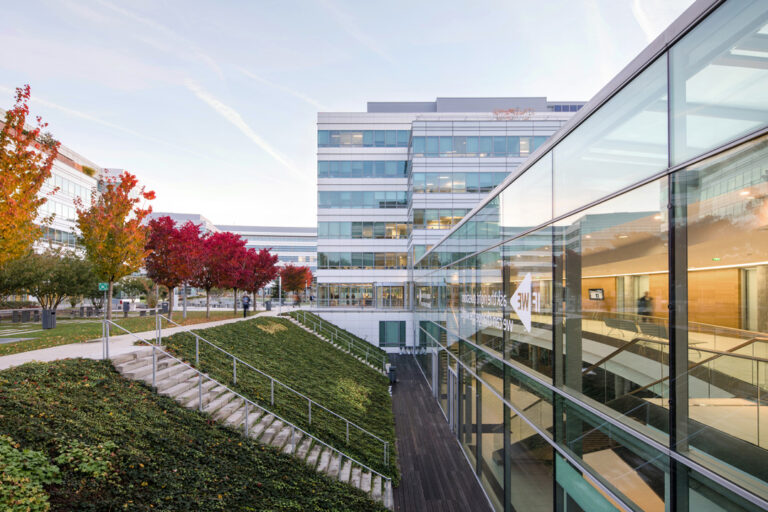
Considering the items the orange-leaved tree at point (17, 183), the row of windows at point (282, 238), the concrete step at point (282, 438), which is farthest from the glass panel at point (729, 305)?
the row of windows at point (282, 238)

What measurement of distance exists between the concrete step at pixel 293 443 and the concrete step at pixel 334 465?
103cm

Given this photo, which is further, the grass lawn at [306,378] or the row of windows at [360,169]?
the row of windows at [360,169]

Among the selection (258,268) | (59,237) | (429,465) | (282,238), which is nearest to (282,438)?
(429,465)

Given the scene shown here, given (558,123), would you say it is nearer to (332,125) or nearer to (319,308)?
(332,125)

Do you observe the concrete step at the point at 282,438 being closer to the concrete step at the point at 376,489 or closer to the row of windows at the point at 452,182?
the concrete step at the point at 376,489

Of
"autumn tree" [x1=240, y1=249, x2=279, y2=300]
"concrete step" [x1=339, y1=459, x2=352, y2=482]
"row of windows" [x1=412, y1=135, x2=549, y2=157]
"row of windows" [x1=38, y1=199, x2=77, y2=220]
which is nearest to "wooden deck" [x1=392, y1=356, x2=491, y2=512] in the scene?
"concrete step" [x1=339, y1=459, x2=352, y2=482]

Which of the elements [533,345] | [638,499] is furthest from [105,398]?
[638,499]

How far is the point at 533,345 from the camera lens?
730 centimetres

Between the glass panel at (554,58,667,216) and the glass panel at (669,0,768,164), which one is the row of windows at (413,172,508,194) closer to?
the glass panel at (554,58,667,216)

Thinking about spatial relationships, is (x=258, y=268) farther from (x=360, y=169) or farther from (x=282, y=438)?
(x=282, y=438)

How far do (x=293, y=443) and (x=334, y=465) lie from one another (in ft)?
5.63

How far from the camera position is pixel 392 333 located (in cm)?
3253

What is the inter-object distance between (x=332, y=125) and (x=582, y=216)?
112 feet

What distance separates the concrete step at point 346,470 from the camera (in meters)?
9.94
